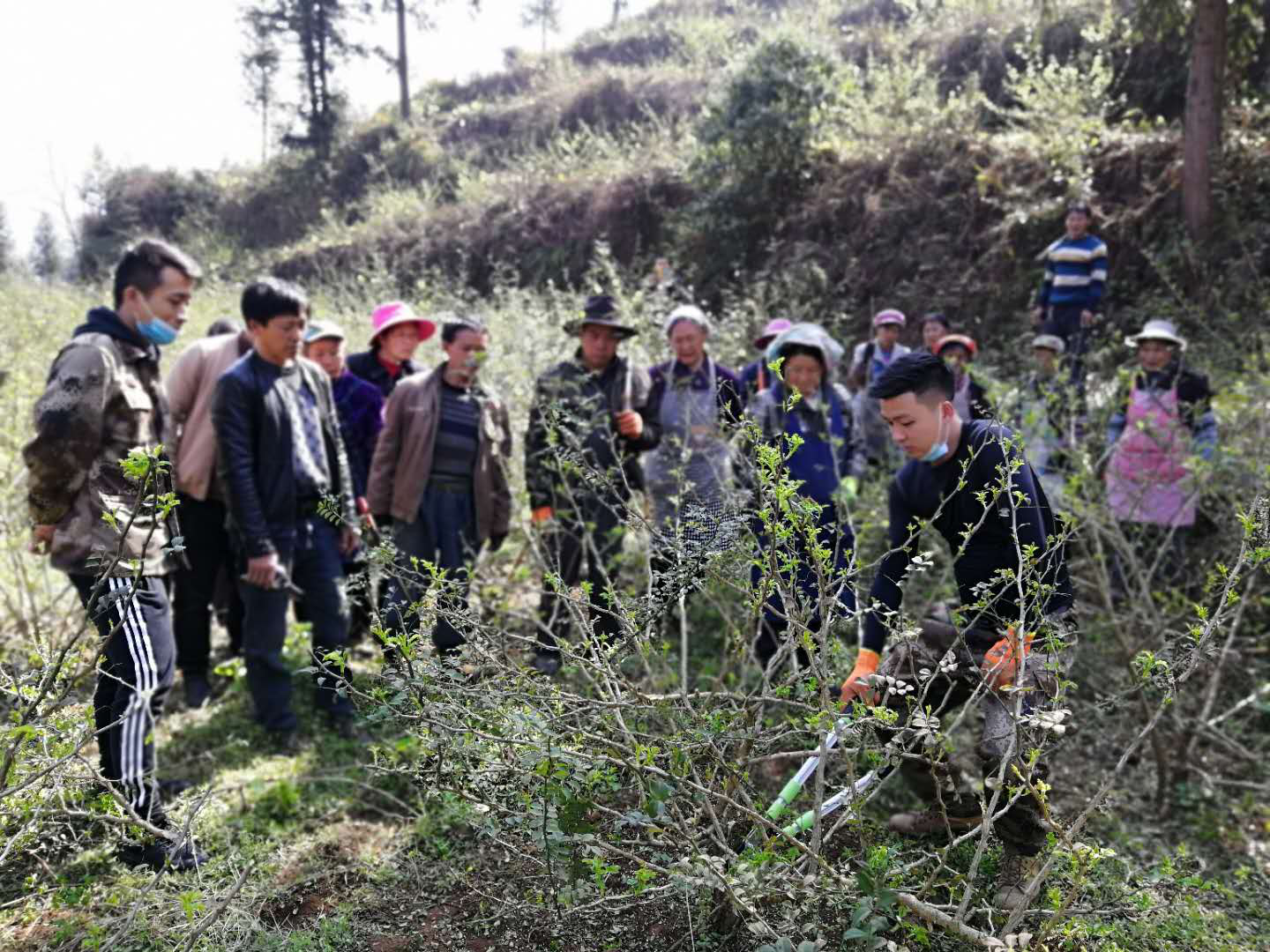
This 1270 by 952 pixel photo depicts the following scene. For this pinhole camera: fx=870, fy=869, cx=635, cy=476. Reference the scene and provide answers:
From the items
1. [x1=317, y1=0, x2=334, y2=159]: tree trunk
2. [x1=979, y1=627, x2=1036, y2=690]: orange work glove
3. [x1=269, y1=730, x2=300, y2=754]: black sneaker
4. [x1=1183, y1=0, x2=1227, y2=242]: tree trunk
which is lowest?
[x1=269, y1=730, x2=300, y2=754]: black sneaker

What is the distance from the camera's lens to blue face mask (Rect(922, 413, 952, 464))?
240 cm

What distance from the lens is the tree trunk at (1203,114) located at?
7113 mm

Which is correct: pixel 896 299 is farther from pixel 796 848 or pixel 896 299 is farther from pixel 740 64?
pixel 796 848

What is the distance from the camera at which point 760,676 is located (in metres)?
3.54

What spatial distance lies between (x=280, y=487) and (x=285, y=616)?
538mm

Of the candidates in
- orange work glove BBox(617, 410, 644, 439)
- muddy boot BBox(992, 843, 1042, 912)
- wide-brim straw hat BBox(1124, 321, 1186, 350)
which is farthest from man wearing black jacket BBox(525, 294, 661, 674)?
wide-brim straw hat BBox(1124, 321, 1186, 350)

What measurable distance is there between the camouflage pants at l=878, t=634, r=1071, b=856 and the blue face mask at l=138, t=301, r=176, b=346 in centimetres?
248

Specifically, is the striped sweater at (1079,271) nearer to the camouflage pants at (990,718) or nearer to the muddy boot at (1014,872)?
the camouflage pants at (990,718)

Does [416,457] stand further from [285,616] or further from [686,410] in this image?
[686,410]

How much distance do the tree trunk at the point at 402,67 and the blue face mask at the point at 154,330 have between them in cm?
2552

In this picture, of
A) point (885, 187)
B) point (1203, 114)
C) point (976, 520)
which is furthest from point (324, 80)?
point (976, 520)

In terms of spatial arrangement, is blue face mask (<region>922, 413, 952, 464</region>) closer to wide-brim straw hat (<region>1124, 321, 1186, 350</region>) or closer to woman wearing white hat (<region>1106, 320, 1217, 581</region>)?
woman wearing white hat (<region>1106, 320, 1217, 581</region>)

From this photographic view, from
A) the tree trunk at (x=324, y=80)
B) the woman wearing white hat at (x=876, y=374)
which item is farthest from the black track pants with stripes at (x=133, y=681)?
the tree trunk at (x=324, y=80)

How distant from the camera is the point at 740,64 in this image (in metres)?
11.0
